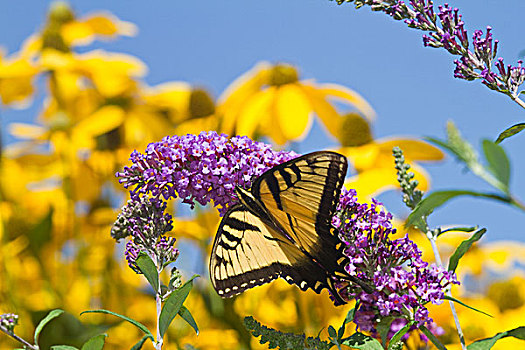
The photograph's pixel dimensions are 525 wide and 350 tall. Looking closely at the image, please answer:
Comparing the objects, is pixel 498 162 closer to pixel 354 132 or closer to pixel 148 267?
pixel 148 267

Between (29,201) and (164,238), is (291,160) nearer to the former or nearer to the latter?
(164,238)

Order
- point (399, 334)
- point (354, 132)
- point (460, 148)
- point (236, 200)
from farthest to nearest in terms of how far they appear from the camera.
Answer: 1. point (354, 132)
2. point (236, 200)
3. point (399, 334)
4. point (460, 148)

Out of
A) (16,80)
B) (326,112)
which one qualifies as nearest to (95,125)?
(16,80)

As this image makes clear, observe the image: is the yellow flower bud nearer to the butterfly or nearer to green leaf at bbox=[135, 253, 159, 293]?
the butterfly

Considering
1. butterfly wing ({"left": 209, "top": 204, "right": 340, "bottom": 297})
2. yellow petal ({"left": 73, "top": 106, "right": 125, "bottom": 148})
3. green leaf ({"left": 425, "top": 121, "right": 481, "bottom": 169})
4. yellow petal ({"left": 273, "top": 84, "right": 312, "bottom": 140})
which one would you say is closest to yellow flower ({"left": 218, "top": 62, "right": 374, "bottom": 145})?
yellow petal ({"left": 273, "top": 84, "right": 312, "bottom": 140})

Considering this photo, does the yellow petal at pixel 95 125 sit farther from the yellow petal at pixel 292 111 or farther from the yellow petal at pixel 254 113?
the yellow petal at pixel 292 111

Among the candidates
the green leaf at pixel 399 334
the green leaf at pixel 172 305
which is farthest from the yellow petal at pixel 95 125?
the green leaf at pixel 399 334
